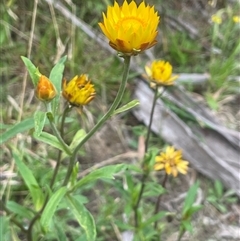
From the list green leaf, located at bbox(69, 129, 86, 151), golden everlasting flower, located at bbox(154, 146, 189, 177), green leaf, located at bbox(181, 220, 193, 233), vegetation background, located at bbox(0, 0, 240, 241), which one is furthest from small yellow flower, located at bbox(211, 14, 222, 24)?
green leaf, located at bbox(69, 129, 86, 151)

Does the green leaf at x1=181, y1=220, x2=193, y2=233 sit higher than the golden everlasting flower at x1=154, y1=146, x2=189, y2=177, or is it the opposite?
the golden everlasting flower at x1=154, y1=146, x2=189, y2=177

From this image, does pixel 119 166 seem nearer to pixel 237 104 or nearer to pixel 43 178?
pixel 43 178

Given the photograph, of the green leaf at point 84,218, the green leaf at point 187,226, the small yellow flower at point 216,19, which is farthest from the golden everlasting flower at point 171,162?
the small yellow flower at point 216,19

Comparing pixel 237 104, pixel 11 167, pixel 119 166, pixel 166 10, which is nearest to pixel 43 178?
pixel 11 167

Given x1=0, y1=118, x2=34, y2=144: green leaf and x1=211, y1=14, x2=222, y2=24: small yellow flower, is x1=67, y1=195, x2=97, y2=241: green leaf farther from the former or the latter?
x1=211, y1=14, x2=222, y2=24: small yellow flower

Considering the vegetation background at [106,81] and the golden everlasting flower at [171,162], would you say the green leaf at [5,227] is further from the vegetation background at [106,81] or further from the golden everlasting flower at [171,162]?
the golden everlasting flower at [171,162]
